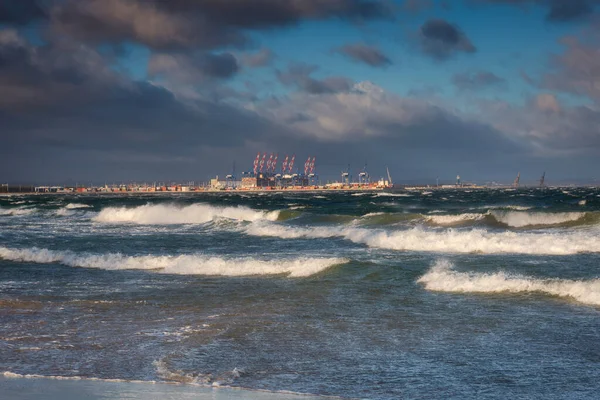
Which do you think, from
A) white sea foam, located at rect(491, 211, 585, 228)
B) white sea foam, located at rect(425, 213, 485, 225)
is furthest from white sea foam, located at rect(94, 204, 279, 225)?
white sea foam, located at rect(491, 211, 585, 228)

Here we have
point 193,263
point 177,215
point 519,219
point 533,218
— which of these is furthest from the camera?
point 177,215

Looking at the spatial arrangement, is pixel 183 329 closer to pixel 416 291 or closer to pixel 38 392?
pixel 38 392

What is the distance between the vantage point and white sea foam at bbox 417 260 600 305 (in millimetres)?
14500

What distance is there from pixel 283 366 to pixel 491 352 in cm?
333

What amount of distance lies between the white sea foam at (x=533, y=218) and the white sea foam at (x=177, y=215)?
19.8m

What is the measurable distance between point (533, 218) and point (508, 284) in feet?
93.5

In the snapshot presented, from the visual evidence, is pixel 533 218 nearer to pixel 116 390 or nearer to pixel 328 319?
pixel 328 319

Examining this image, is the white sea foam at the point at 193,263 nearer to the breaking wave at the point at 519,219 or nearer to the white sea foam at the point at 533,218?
the breaking wave at the point at 519,219

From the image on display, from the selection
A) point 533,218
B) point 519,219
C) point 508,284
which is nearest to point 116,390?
point 508,284

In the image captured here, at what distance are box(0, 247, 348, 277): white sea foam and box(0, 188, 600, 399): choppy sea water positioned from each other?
0.24 ft

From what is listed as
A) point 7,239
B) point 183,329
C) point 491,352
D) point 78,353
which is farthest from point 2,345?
point 7,239

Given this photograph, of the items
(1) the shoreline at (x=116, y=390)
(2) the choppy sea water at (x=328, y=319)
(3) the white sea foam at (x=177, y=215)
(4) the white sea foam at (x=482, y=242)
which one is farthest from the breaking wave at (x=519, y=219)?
(1) the shoreline at (x=116, y=390)

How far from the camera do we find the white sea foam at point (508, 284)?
47.6 ft

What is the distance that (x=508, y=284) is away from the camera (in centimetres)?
1592
